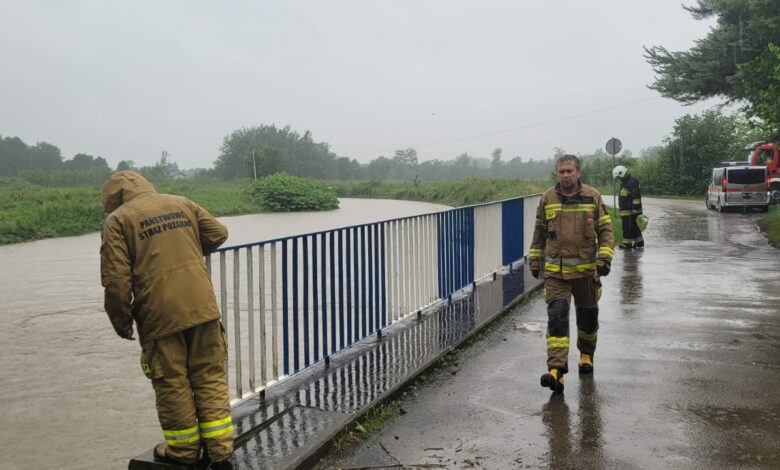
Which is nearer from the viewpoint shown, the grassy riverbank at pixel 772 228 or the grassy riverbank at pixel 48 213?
the grassy riverbank at pixel 772 228

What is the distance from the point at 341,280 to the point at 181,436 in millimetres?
2489

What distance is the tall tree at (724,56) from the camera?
20.4m

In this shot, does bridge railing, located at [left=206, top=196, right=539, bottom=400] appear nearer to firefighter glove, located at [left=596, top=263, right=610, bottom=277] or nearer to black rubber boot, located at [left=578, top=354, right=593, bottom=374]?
black rubber boot, located at [left=578, top=354, right=593, bottom=374]

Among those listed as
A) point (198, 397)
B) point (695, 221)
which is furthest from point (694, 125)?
point (198, 397)

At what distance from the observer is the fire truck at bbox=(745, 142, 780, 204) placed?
2825cm


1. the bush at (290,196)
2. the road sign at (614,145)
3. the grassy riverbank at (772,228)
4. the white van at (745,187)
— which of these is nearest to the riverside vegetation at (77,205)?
the bush at (290,196)

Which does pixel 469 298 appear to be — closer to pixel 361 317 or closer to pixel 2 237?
pixel 361 317

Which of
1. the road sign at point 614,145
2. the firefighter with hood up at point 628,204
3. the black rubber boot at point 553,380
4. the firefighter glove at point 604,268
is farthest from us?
the road sign at point 614,145

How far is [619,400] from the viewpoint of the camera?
4969 mm

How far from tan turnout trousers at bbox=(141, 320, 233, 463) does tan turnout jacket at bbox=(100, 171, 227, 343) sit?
4.5 inches

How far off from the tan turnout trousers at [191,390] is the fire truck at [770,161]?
96.6 ft

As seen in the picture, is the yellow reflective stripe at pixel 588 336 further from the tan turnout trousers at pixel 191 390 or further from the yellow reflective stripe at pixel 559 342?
the tan turnout trousers at pixel 191 390

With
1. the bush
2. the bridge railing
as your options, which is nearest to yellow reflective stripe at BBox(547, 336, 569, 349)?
the bridge railing

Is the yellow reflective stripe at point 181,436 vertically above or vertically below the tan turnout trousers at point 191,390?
below
